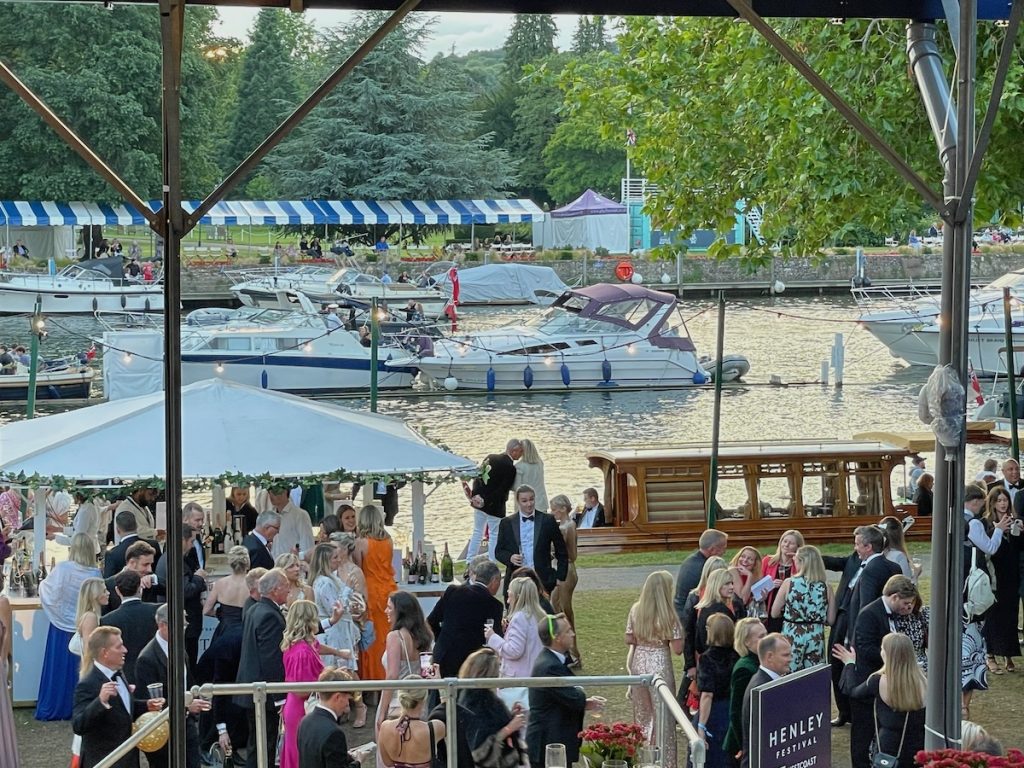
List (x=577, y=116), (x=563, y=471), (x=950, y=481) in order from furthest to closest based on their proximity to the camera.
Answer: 1. (x=563, y=471)
2. (x=577, y=116)
3. (x=950, y=481)

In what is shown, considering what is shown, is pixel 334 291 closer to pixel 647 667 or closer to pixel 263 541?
pixel 263 541

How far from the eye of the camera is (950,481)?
257 inches

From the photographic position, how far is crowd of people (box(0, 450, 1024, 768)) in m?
7.42

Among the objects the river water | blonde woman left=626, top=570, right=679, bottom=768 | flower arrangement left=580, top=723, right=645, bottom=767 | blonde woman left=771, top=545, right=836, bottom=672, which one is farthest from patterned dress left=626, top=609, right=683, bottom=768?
the river water

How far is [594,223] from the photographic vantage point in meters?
60.6

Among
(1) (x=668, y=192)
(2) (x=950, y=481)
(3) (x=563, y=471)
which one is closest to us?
(2) (x=950, y=481)

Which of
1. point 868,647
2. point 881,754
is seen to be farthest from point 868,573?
point 881,754

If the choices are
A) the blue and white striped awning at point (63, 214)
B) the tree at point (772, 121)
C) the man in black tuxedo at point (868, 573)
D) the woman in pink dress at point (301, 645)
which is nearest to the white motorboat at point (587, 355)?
the tree at point (772, 121)

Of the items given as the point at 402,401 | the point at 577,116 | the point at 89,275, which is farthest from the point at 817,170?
the point at 89,275

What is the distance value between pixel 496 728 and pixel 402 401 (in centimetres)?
2493

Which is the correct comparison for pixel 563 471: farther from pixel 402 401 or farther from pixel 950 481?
pixel 950 481

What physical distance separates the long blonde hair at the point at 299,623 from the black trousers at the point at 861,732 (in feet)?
9.59

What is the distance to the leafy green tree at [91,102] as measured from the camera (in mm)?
55094

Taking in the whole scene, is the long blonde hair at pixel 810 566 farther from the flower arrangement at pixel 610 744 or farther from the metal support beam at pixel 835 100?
the metal support beam at pixel 835 100
